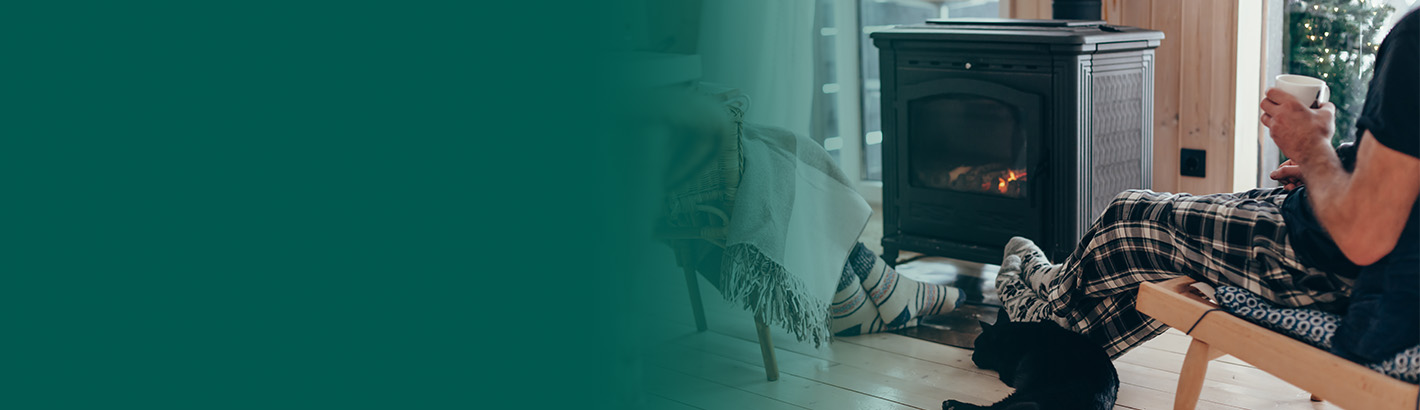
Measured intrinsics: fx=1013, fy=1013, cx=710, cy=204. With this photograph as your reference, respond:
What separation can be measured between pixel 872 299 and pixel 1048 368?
0.47 meters

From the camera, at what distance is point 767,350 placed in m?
1.64

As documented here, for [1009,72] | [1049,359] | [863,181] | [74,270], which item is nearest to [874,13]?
[863,181]

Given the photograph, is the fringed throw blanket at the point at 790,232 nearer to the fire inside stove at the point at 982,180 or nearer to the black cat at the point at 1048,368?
the black cat at the point at 1048,368

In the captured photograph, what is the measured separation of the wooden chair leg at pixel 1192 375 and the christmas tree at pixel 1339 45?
48.2 inches

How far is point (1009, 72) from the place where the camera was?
2.15 m

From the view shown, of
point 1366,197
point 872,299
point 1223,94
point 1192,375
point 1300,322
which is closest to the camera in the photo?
point 1366,197

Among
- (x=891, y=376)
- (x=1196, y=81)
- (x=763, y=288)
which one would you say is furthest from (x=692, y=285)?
(x=1196, y=81)

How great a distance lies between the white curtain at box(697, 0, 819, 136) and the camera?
2.75 ft

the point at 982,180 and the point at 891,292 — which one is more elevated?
the point at 982,180

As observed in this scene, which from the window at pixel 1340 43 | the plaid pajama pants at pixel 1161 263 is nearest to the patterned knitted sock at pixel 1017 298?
the plaid pajama pants at pixel 1161 263

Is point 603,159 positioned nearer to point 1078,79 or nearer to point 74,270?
point 74,270

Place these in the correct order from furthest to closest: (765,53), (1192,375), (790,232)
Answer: (790,232) → (1192,375) → (765,53)

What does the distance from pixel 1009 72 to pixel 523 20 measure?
176 cm
